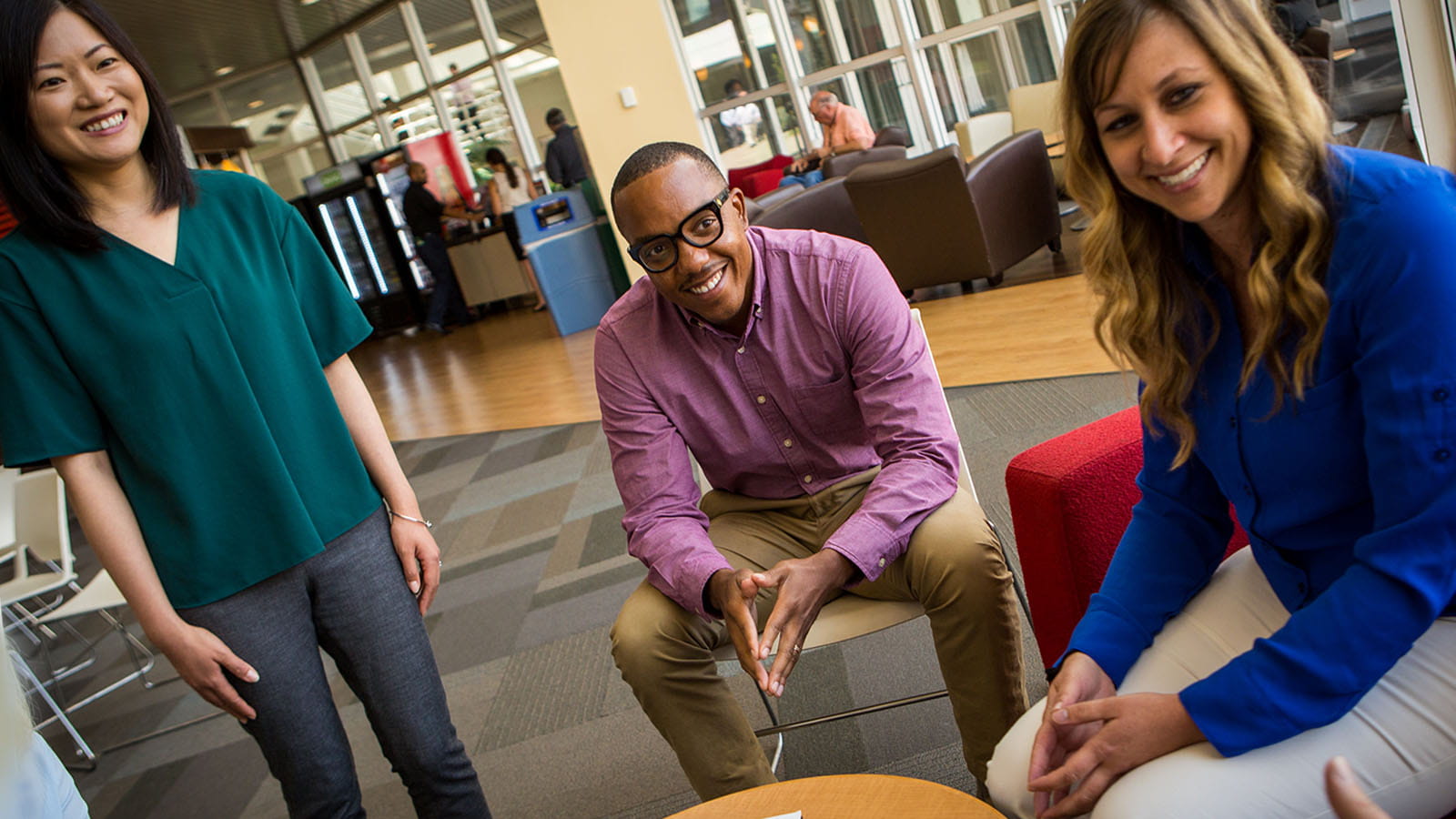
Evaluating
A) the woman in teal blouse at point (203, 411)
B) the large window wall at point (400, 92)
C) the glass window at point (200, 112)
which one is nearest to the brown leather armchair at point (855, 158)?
the woman in teal blouse at point (203, 411)


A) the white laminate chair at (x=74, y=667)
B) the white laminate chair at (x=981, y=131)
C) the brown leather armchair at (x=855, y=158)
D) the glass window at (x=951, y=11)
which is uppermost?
the glass window at (x=951, y=11)

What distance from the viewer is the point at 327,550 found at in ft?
5.27

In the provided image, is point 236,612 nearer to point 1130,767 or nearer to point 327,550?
Answer: point 327,550

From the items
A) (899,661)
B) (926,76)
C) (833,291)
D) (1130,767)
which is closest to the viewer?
(1130,767)

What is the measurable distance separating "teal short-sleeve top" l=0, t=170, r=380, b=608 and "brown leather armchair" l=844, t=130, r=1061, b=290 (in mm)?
4517

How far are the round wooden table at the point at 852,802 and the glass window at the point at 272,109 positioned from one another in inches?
616

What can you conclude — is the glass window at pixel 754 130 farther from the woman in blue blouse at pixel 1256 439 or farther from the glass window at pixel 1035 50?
the woman in blue blouse at pixel 1256 439

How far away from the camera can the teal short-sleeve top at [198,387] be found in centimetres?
144

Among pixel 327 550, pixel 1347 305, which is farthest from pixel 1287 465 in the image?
pixel 327 550

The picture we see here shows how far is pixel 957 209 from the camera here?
568 centimetres

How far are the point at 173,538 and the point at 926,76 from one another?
821cm

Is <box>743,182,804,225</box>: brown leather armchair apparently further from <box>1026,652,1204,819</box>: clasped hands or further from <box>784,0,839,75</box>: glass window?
<box>1026,652,1204,819</box>: clasped hands

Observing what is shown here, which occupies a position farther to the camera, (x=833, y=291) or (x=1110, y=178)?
(x=833, y=291)

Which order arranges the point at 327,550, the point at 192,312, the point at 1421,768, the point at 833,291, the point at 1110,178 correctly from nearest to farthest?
the point at 1421,768 < the point at 1110,178 < the point at 192,312 < the point at 327,550 < the point at 833,291
